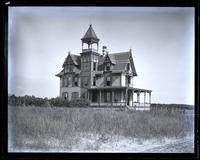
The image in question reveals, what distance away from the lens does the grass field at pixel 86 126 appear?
1295 millimetres

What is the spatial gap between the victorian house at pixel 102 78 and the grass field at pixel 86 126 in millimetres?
67

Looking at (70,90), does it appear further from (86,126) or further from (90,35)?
(90,35)

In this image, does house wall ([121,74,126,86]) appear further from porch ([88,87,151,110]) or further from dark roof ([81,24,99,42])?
dark roof ([81,24,99,42])

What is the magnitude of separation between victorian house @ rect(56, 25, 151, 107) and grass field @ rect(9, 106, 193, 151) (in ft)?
0.22

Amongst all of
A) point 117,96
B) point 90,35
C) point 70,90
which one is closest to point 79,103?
point 70,90

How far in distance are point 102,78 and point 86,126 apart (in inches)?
10.6

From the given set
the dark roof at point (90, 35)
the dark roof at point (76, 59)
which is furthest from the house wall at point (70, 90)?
the dark roof at point (90, 35)

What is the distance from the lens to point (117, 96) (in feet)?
4.32

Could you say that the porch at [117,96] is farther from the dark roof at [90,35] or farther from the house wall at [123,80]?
the dark roof at [90,35]

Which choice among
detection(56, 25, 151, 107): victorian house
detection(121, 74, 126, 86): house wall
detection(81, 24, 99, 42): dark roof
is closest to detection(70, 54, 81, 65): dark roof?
detection(56, 25, 151, 107): victorian house

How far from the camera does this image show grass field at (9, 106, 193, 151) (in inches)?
51.0
